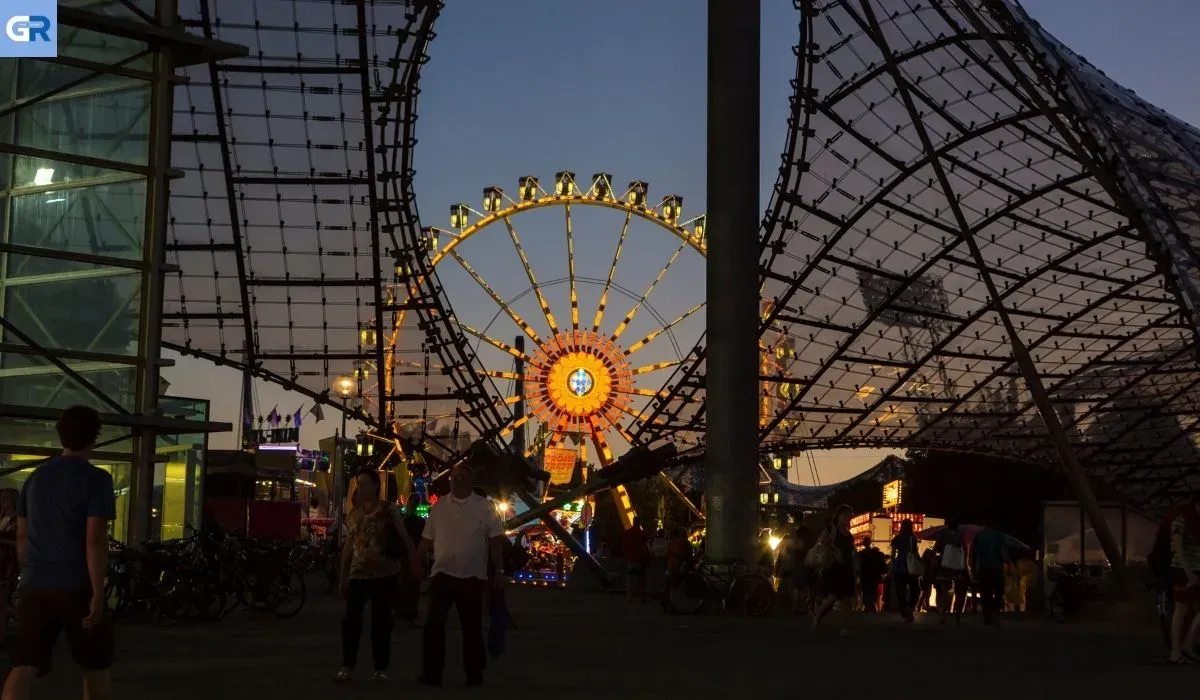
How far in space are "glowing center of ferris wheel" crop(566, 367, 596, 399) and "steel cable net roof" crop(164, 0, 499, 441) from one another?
34.8 feet

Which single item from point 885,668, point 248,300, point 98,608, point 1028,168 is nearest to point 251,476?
point 248,300

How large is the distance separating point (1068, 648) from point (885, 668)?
5160 millimetres

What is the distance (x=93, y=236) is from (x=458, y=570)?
8534 millimetres

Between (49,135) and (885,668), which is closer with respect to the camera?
(885,668)

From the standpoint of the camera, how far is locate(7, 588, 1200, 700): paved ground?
12.3 m

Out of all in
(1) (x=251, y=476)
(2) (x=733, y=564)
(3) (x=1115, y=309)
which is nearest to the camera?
(2) (x=733, y=564)

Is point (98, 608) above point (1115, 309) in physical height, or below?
below

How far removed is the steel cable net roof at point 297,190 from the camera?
36656 mm

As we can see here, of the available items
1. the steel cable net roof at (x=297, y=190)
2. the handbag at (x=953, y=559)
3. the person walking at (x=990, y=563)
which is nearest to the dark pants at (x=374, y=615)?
the person walking at (x=990, y=563)

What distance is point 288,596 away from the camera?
23.8 meters

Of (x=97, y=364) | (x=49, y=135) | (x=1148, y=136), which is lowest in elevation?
(x=97, y=364)

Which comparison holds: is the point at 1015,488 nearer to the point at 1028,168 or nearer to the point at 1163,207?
the point at 1028,168

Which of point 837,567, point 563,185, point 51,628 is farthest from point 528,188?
point 51,628

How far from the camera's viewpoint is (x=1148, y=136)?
112 ft
